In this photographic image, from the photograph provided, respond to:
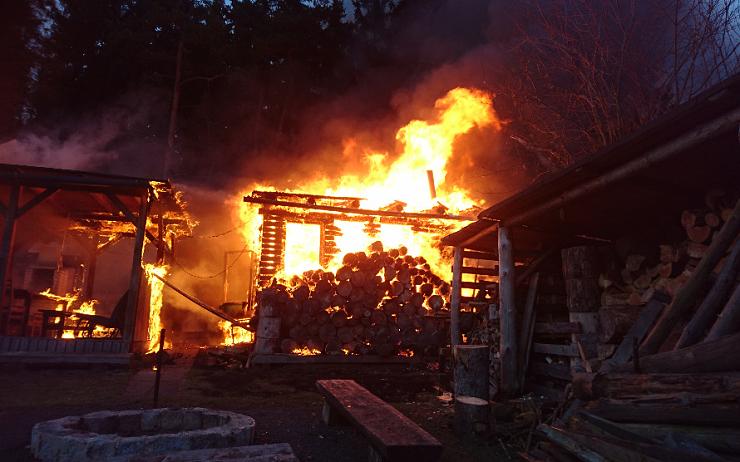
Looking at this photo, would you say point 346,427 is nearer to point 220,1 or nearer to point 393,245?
point 393,245

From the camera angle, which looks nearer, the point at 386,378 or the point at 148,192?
the point at 386,378

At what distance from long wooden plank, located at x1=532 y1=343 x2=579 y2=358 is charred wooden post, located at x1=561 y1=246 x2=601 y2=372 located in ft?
0.55

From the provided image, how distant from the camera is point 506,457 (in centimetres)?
477

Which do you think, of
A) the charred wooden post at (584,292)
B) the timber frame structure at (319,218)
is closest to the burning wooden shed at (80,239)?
the timber frame structure at (319,218)

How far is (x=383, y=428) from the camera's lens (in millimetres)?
3615

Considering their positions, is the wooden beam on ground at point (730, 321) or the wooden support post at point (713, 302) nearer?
the wooden beam on ground at point (730, 321)

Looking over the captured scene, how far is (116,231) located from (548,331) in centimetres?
1401

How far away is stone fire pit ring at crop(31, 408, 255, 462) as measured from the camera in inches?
152

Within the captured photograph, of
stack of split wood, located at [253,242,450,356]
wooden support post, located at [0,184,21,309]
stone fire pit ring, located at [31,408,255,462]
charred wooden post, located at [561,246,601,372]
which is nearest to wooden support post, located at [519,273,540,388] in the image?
charred wooden post, located at [561,246,601,372]

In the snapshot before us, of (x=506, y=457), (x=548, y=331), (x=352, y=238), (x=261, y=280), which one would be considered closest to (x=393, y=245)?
(x=352, y=238)

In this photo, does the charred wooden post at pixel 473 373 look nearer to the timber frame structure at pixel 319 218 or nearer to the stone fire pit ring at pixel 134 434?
the stone fire pit ring at pixel 134 434

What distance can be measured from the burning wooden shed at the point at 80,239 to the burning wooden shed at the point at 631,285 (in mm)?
7306

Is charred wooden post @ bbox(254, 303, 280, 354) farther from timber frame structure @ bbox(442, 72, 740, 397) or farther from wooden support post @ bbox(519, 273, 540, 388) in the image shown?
wooden support post @ bbox(519, 273, 540, 388)

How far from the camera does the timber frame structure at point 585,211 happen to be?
416 centimetres
